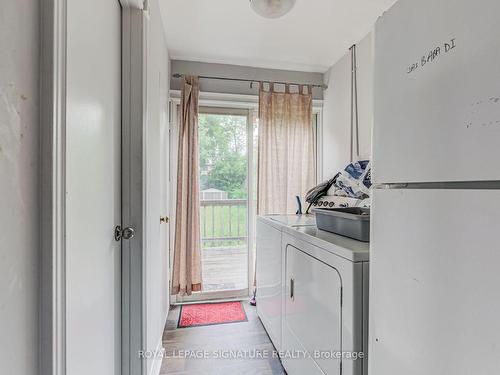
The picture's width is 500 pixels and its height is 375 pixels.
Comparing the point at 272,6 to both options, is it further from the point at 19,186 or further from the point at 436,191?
the point at 19,186

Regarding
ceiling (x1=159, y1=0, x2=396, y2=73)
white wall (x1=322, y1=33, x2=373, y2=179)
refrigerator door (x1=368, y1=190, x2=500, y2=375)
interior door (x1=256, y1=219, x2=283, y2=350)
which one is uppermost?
ceiling (x1=159, y1=0, x2=396, y2=73)

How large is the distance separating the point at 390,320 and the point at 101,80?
1.28 metres

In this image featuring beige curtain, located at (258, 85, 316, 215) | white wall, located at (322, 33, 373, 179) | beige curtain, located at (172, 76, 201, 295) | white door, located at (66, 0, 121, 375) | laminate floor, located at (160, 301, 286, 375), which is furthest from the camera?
beige curtain, located at (258, 85, 316, 215)

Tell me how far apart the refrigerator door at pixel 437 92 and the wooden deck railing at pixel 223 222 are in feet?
7.05

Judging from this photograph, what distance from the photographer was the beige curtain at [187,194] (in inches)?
100

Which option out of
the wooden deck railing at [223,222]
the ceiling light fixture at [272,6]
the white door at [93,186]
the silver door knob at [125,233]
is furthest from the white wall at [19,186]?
the wooden deck railing at [223,222]

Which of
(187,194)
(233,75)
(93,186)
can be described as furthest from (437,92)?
(233,75)

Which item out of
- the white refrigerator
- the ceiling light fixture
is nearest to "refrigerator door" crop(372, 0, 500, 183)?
the white refrigerator

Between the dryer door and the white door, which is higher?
the white door

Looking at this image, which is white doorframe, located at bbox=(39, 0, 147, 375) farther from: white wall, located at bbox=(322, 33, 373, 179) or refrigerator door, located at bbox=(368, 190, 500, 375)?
white wall, located at bbox=(322, 33, 373, 179)

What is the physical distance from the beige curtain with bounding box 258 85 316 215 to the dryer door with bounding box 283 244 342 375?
1076 millimetres

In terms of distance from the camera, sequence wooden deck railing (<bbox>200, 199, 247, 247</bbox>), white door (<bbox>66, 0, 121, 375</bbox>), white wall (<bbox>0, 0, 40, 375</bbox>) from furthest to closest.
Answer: wooden deck railing (<bbox>200, 199, 247, 247</bbox>) → white door (<bbox>66, 0, 121, 375</bbox>) → white wall (<bbox>0, 0, 40, 375</bbox>)

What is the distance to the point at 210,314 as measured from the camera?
2.53 metres

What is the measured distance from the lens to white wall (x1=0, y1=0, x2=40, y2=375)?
49cm
